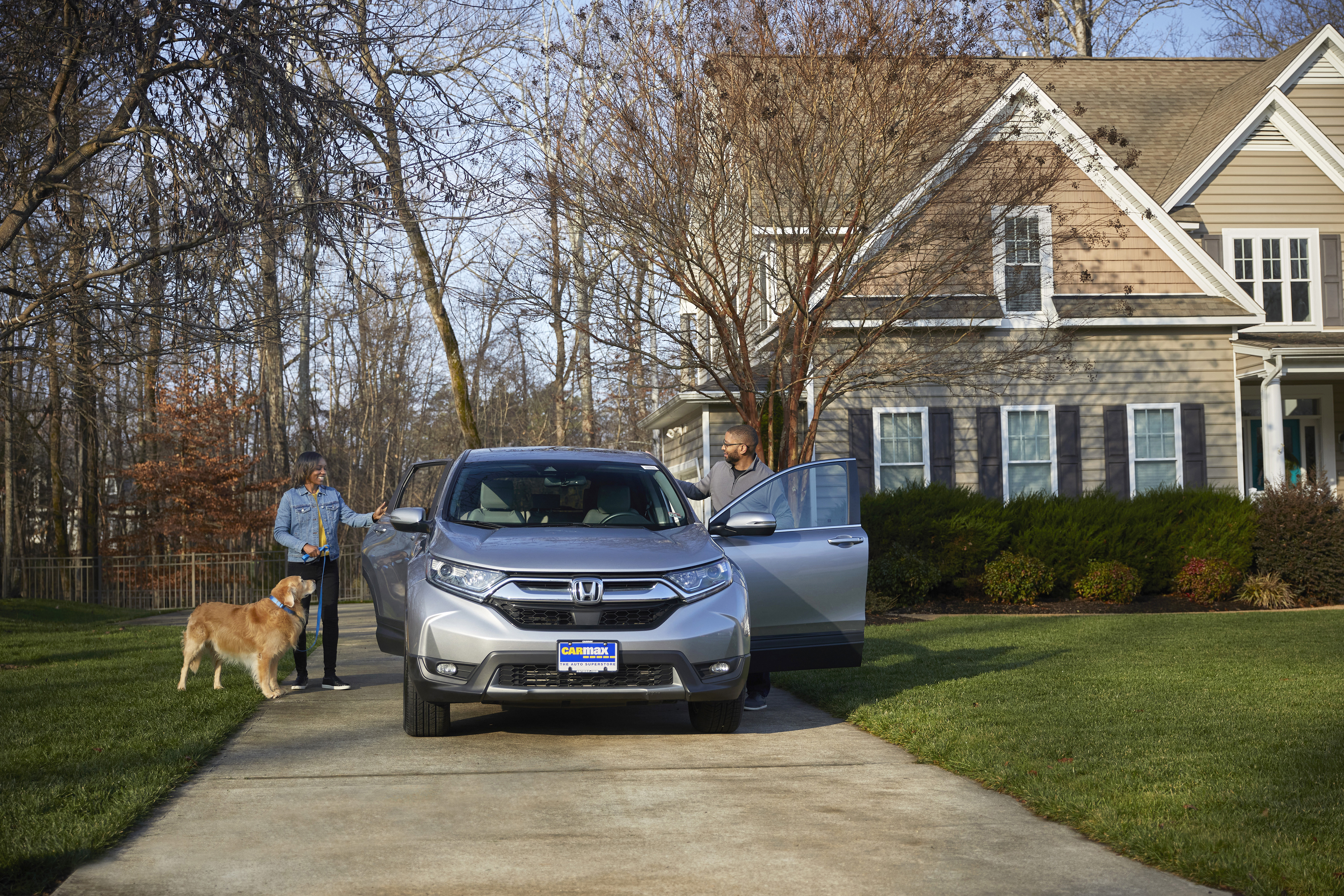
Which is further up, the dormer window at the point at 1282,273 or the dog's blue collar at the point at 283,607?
the dormer window at the point at 1282,273

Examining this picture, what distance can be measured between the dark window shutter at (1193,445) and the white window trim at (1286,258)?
115 inches

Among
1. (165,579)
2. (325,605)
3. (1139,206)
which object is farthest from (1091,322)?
(165,579)

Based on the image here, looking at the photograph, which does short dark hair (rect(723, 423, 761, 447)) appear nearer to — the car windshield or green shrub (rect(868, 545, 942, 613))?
the car windshield

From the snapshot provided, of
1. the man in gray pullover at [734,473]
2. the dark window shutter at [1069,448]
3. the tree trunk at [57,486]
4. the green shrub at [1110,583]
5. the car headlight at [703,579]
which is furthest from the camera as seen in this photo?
the tree trunk at [57,486]

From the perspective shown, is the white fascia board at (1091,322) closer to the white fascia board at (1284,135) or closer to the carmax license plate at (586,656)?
the white fascia board at (1284,135)

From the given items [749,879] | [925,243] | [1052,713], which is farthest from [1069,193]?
[749,879]

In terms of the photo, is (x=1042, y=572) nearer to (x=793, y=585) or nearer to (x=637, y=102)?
(x=637, y=102)

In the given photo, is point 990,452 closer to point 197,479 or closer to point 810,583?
point 810,583

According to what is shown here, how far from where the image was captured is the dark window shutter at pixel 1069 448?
69.8 ft

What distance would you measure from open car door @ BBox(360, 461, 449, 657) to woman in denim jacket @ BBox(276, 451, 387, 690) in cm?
29

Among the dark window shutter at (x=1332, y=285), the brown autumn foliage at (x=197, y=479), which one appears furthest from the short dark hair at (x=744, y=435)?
the brown autumn foliage at (x=197, y=479)

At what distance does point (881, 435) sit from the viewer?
2095 centimetres

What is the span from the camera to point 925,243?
52.6 ft

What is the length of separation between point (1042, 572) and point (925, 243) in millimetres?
5402
